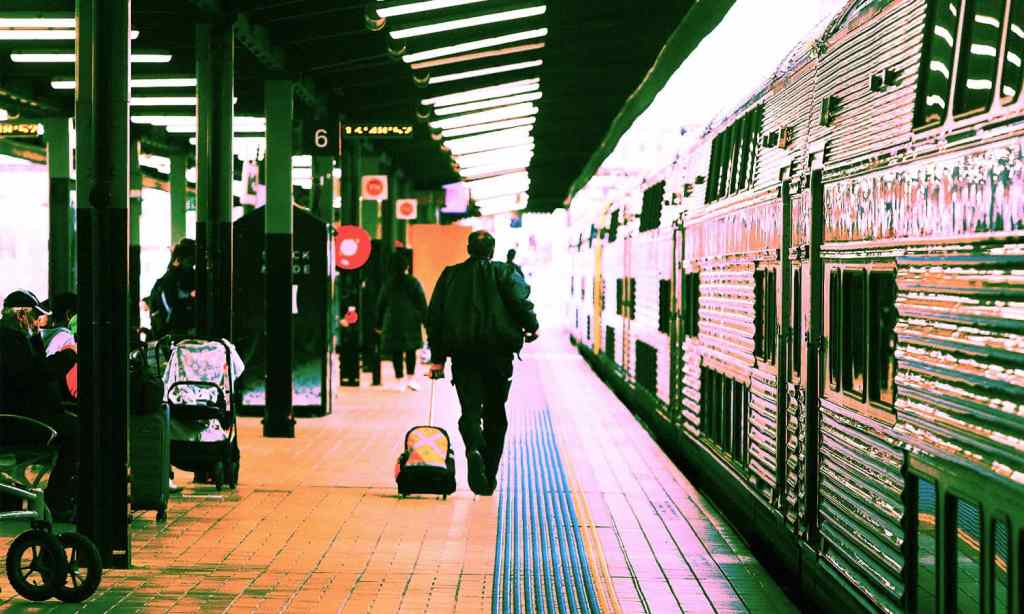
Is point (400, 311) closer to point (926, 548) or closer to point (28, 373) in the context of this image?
point (28, 373)

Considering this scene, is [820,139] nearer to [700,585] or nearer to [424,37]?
[700,585]

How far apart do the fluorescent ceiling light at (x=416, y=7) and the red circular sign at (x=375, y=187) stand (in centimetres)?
892

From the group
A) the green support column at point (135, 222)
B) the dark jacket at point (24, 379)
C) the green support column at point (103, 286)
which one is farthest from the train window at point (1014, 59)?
the green support column at point (135, 222)

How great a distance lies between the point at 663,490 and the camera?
353 inches

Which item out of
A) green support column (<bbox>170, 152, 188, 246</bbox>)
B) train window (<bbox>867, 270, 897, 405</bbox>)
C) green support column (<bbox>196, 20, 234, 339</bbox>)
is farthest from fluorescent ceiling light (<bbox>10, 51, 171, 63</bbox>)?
train window (<bbox>867, 270, 897, 405</bbox>)

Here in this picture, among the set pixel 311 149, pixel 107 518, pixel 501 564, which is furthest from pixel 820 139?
pixel 311 149

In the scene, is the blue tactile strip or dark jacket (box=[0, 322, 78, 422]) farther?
dark jacket (box=[0, 322, 78, 422])

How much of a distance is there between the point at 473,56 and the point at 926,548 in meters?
11.0

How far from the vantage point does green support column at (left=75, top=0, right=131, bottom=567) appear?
629 centimetres

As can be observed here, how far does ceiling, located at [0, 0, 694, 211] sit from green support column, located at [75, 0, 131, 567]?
407 cm

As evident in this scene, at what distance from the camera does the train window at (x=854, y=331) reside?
470 cm

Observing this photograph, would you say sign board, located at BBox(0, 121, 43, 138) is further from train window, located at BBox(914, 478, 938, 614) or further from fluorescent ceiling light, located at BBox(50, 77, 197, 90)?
train window, located at BBox(914, 478, 938, 614)

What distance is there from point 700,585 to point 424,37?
8024 millimetres

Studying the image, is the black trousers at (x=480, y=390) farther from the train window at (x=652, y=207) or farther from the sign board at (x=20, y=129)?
the sign board at (x=20, y=129)
